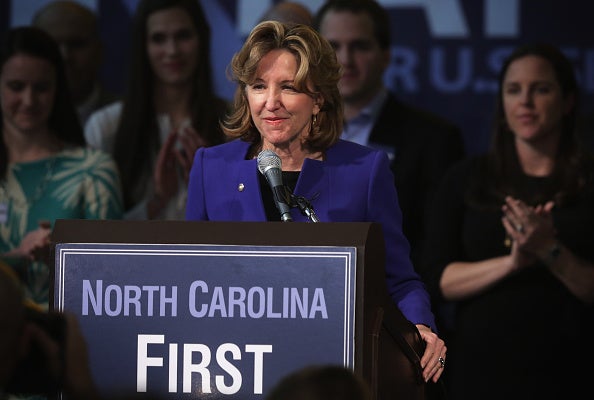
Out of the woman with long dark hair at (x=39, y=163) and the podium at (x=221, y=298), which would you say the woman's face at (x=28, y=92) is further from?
the podium at (x=221, y=298)

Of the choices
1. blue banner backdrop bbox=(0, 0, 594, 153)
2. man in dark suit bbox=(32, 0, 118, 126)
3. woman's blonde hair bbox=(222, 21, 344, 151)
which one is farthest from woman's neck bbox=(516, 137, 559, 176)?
man in dark suit bbox=(32, 0, 118, 126)

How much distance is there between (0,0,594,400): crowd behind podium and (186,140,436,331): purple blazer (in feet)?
4.15

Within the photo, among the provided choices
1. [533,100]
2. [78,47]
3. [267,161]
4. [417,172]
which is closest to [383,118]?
[417,172]

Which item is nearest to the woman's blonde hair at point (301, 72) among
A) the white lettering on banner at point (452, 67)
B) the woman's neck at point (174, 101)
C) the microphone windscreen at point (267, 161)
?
the microphone windscreen at point (267, 161)

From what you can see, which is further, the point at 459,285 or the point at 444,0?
the point at 444,0

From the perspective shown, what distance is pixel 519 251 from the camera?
14.3 ft

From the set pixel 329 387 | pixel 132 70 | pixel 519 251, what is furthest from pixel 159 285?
pixel 132 70

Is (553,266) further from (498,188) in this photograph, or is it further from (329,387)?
(329,387)

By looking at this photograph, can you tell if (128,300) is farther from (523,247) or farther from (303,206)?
Answer: (523,247)

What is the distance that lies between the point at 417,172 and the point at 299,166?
187cm

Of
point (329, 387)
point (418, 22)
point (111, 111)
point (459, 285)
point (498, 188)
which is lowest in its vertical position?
point (329, 387)

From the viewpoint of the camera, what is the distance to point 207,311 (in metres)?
2.43

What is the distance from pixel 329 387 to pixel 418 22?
4315mm

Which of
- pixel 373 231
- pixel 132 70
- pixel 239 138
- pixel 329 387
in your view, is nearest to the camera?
pixel 329 387
